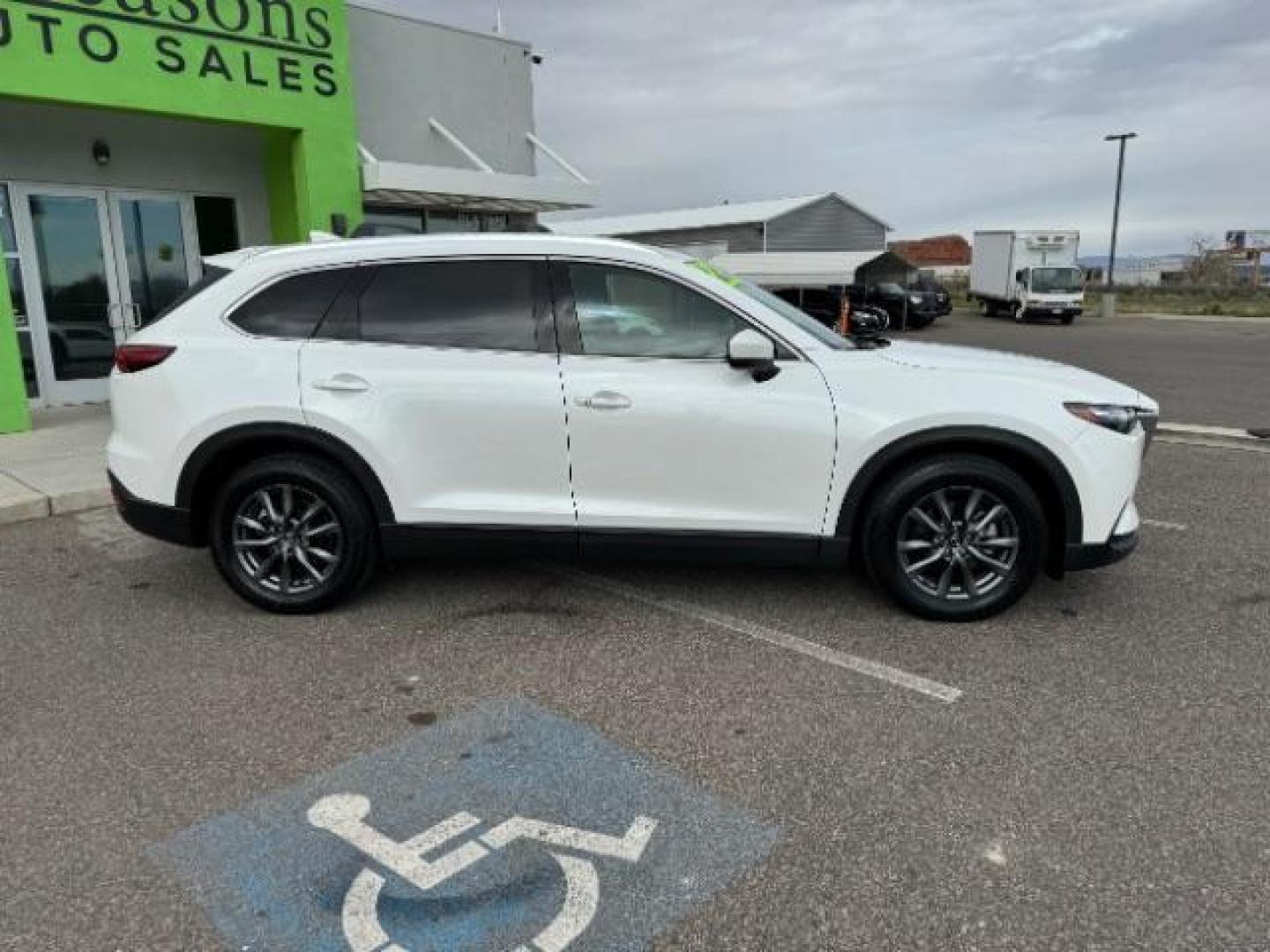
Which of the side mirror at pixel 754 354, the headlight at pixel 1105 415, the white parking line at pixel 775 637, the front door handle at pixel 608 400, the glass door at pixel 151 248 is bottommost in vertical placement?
the white parking line at pixel 775 637

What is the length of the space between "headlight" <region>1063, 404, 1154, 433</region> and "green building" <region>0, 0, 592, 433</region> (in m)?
8.12

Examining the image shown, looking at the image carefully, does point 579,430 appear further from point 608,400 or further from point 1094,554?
point 1094,554

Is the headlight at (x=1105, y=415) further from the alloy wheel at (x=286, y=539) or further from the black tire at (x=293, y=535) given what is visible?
the alloy wheel at (x=286, y=539)

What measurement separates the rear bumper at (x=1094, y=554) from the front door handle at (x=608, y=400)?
208cm

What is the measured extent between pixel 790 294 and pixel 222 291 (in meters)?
23.9

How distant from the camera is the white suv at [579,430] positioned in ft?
13.2

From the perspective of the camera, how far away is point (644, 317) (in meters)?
4.16

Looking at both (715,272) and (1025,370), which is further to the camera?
(715,272)

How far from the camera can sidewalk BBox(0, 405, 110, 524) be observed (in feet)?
20.6

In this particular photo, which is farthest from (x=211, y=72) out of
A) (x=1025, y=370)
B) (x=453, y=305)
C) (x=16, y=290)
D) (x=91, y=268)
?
(x=1025, y=370)

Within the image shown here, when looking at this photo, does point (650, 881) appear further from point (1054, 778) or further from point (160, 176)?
point (160, 176)

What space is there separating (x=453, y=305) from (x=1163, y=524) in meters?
4.67

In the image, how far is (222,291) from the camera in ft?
14.3

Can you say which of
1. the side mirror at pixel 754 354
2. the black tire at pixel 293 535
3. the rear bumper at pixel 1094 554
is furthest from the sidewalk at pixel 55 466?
the rear bumper at pixel 1094 554
